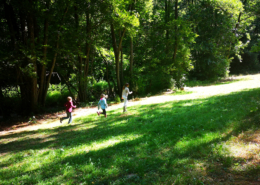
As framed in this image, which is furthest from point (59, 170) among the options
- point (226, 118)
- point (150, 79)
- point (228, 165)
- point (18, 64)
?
point (150, 79)

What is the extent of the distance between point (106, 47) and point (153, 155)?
18411 millimetres

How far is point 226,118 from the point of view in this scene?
7.78 meters

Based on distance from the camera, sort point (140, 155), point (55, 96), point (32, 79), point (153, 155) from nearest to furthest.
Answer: point (153, 155), point (140, 155), point (32, 79), point (55, 96)

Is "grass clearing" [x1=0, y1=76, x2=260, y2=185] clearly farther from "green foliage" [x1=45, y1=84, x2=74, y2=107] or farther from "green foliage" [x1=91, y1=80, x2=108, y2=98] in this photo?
"green foliage" [x1=91, y1=80, x2=108, y2=98]

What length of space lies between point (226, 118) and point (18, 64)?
13.2 meters

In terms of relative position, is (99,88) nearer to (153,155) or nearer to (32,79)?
(32,79)

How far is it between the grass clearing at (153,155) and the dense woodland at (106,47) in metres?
3.39

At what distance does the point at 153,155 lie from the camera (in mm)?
5488

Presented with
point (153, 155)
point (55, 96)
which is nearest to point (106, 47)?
point (55, 96)

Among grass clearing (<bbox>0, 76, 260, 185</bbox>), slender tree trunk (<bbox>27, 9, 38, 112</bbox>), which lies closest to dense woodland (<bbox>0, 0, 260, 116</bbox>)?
slender tree trunk (<bbox>27, 9, 38, 112</bbox>)

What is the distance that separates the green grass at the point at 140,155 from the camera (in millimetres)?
4520

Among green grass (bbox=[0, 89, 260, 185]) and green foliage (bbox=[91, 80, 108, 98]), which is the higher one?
green foliage (bbox=[91, 80, 108, 98])

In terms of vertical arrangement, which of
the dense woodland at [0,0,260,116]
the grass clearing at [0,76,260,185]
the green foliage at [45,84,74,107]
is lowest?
the grass clearing at [0,76,260,185]

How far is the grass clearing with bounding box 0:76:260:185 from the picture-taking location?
14.5ft
